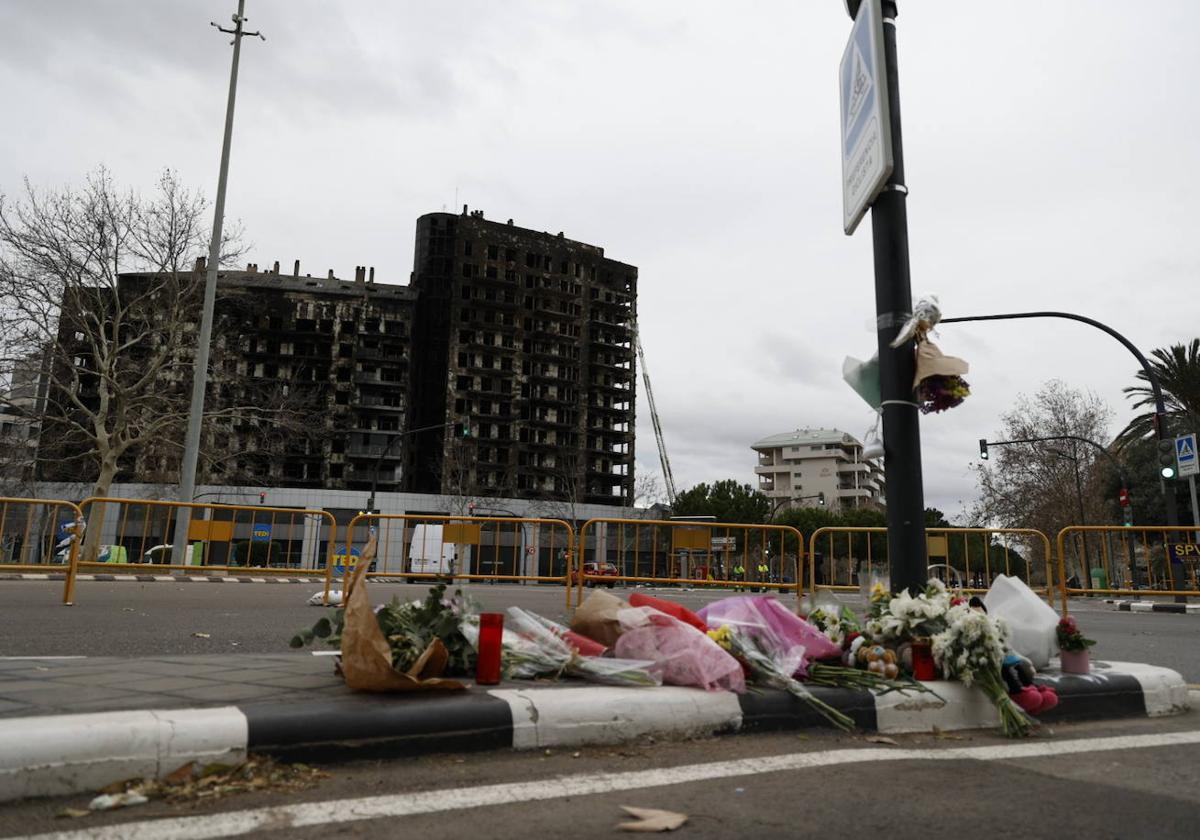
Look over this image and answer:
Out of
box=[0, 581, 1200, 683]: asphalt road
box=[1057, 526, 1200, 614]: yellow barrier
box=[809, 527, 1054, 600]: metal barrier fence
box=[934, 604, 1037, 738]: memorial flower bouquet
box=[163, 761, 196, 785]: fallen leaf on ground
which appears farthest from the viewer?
box=[1057, 526, 1200, 614]: yellow barrier

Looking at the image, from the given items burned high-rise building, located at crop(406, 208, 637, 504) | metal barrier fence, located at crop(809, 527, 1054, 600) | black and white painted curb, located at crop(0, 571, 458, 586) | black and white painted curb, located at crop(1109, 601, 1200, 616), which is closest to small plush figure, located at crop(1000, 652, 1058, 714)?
metal barrier fence, located at crop(809, 527, 1054, 600)

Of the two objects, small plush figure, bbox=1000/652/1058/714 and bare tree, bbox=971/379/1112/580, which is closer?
small plush figure, bbox=1000/652/1058/714

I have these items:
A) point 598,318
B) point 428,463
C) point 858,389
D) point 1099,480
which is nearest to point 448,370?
point 428,463

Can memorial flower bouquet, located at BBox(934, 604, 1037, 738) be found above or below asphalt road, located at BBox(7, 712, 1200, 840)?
above

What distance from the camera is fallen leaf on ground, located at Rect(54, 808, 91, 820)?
2.63 metres

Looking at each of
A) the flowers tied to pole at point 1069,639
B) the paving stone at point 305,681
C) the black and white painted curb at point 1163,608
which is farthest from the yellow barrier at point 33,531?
the black and white painted curb at point 1163,608

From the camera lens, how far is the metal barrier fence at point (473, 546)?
1210cm

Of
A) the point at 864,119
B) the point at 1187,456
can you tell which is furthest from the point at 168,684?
the point at 1187,456

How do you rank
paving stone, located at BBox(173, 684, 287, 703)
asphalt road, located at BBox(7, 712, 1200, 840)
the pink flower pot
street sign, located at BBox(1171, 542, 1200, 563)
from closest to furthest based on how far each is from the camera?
asphalt road, located at BBox(7, 712, 1200, 840) → paving stone, located at BBox(173, 684, 287, 703) → the pink flower pot → street sign, located at BBox(1171, 542, 1200, 563)

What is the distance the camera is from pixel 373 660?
374 cm

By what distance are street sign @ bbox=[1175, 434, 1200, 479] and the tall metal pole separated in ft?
54.6

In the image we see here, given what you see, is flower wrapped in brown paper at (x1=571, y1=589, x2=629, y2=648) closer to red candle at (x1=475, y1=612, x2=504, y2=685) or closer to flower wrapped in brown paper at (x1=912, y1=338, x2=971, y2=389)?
red candle at (x1=475, y1=612, x2=504, y2=685)

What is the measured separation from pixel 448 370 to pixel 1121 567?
75088 mm

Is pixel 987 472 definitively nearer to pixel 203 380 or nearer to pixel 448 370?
pixel 203 380
